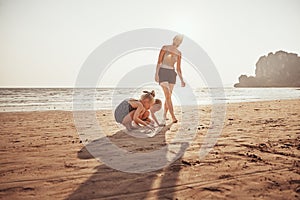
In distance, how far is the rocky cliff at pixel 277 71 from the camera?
104m

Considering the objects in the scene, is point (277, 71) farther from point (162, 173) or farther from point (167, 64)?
point (162, 173)

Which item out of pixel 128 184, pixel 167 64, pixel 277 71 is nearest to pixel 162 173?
pixel 128 184

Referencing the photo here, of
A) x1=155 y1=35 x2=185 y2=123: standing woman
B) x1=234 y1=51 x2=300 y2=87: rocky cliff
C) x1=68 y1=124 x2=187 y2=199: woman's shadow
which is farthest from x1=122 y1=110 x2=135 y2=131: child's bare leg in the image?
x1=234 y1=51 x2=300 y2=87: rocky cliff

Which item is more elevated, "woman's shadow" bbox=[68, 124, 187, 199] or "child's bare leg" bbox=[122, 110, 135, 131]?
"child's bare leg" bbox=[122, 110, 135, 131]

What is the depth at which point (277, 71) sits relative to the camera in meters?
110

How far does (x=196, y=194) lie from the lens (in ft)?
6.95

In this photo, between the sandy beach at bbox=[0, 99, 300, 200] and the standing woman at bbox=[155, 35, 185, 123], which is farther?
the standing woman at bbox=[155, 35, 185, 123]

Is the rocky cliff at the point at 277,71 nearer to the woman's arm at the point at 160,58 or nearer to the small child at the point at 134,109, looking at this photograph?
the woman's arm at the point at 160,58

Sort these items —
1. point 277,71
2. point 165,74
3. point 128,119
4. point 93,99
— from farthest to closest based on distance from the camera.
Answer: point 277,71 < point 93,99 < point 165,74 < point 128,119

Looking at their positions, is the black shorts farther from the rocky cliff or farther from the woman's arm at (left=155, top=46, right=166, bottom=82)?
the rocky cliff

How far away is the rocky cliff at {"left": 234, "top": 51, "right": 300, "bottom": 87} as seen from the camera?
343 feet


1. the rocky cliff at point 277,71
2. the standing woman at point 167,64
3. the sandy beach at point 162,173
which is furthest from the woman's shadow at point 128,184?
the rocky cliff at point 277,71

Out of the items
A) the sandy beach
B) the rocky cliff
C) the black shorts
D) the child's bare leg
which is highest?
the rocky cliff

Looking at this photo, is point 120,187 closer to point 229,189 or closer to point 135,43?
point 229,189
